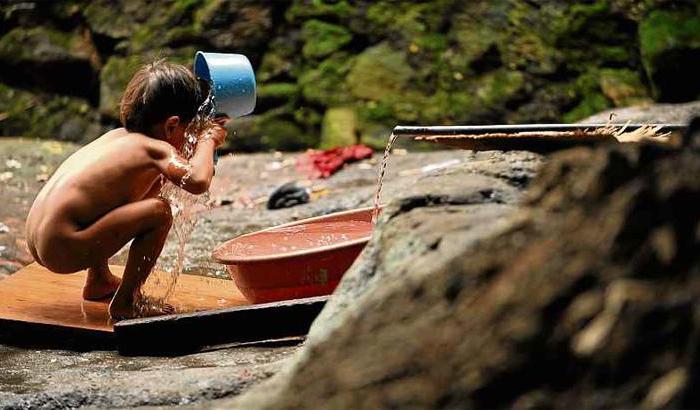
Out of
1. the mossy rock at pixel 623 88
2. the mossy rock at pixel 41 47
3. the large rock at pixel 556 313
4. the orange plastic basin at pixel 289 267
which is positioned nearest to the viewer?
the large rock at pixel 556 313

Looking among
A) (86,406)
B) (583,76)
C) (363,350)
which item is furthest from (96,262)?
(583,76)

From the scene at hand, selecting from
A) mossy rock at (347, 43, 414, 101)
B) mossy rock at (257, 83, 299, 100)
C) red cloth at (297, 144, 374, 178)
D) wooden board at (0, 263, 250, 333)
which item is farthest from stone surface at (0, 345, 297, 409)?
mossy rock at (257, 83, 299, 100)

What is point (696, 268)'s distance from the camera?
156 centimetres

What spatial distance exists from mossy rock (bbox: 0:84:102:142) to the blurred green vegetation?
1 centimetres

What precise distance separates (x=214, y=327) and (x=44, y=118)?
6.72m

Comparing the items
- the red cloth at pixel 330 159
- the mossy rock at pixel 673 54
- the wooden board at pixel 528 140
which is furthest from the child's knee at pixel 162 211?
the mossy rock at pixel 673 54

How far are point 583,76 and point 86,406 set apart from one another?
21.9 feet

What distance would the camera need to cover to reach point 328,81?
936cm

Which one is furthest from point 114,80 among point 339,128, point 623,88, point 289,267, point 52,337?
point 289,267

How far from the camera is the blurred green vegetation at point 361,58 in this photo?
8.82 m

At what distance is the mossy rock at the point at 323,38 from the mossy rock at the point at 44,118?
2.25m

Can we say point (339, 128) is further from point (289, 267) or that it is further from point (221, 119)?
point (289, 267)

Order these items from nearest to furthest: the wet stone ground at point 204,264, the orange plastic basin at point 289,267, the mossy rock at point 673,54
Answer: the wet stone ground at point 204,264 < the orange plastic basin at point 289,267 < the mossy rock at point 673,54

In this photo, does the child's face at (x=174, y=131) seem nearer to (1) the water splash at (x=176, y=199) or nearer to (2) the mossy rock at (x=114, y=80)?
(1) the water splash at (x=176, y=199)
